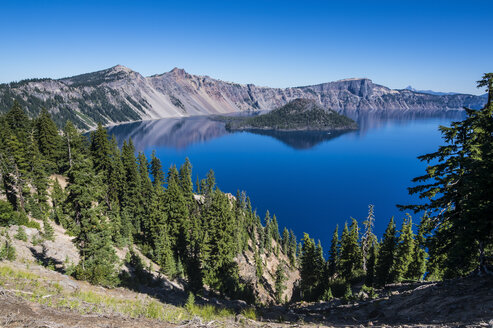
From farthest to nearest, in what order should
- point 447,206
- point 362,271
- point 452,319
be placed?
point 362,271
point 447,206
point 452,319

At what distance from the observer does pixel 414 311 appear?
12844mm

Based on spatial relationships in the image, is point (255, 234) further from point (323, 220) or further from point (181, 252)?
point (181, 252)

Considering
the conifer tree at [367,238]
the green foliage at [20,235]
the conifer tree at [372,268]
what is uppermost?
the green foliage at [20,235]

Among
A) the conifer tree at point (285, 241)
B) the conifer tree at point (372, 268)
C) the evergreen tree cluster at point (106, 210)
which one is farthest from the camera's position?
the conifer tree at point (285, 241)

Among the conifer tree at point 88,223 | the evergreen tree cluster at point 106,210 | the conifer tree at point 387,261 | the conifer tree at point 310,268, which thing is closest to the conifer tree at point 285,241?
the evergreen tree cluster at point 106,210

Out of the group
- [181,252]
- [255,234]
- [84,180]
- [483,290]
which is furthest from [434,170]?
[255,234]

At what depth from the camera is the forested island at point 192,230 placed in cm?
1464

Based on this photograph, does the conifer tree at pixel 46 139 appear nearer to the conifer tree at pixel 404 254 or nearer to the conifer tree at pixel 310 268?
the conifer tree at pixel 310 268

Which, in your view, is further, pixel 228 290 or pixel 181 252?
pixel 181 252

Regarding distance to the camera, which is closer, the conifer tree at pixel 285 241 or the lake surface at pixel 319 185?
the conifer tree at pixel 285 241

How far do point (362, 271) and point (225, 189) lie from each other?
97.3m

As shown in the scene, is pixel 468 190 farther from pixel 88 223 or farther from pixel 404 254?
pixel 404 254

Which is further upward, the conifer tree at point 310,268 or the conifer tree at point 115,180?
the conifer tree at point 115,180

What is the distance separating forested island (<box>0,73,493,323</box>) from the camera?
14.6 meters
